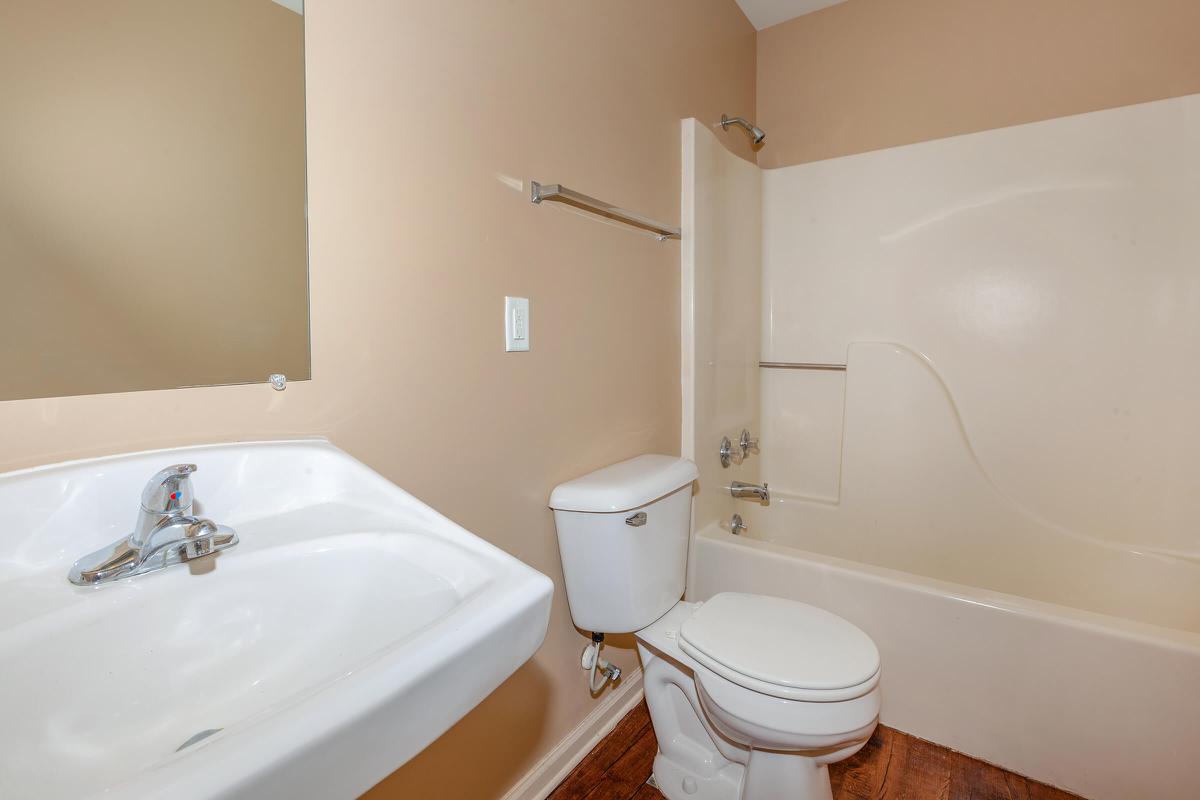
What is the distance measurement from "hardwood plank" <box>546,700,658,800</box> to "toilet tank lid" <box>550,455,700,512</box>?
69 centimetres

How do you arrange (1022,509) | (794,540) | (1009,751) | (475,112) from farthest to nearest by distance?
(794,540), (1022,509), (1009,751), (475,112)

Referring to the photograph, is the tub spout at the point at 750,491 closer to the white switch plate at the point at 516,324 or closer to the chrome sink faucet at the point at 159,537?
the white switch plate at the point at 516,324

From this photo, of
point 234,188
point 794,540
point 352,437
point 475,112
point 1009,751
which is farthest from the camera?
point 794,540

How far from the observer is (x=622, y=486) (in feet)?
A: 4.27

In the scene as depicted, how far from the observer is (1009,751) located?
1404 mm

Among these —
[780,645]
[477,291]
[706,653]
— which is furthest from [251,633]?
[780,645]

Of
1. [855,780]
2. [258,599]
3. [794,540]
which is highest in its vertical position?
[258,599]

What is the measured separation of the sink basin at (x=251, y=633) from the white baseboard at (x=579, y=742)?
2.92 ft

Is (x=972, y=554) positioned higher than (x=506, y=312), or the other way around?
(x=506, y=312)

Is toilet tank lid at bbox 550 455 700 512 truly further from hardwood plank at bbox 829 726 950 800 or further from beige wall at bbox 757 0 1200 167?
beige wall at bbox 757 0 1200 167

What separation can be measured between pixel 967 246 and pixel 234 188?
215 centimetres

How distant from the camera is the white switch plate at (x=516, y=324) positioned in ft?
3.95

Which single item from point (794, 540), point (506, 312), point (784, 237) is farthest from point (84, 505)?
point (784, 237)

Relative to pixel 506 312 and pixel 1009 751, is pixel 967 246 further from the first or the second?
pixel 506 312
